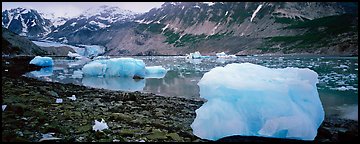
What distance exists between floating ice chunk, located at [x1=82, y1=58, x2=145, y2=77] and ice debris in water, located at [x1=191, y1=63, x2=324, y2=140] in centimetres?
1606

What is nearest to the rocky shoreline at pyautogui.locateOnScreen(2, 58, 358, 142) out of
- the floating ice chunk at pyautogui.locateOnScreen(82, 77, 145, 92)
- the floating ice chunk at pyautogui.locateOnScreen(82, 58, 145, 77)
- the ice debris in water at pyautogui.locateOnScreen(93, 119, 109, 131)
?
the ice debris in water at pyautogui.locateOnScreen(93, 119, 109, 131)

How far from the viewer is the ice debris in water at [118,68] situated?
926 inches

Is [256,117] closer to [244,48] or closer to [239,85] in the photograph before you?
[239,85]

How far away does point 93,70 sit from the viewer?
24906 millimetres

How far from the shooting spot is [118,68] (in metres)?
23.9

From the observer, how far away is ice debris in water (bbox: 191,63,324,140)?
259 inches

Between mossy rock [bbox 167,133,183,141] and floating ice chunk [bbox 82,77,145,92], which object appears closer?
mossy rock [bbox 167,133,183,141]

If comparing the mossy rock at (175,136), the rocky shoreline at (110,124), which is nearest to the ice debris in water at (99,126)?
the rocky shoreline at (110,124)

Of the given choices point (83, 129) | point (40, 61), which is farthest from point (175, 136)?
point (40, 61)

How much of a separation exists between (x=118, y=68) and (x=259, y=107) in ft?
59.8

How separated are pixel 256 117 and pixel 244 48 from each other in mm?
122929

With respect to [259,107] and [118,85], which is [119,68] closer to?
[118,85]

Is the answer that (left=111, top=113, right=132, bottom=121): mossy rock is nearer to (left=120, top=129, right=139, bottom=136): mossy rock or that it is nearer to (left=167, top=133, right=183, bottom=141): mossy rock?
(left=120, top=129, right=139, bottom=136): mossy rock

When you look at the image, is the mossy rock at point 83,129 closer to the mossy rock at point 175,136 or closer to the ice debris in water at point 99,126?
the ice debris in water at point 99,126
